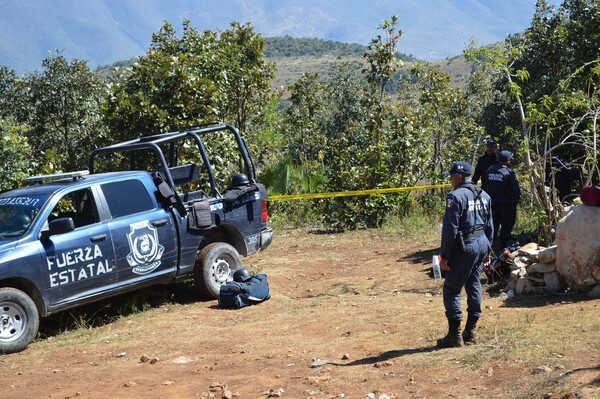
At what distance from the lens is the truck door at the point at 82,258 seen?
912cm

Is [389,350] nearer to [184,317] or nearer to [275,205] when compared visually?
[184,317]

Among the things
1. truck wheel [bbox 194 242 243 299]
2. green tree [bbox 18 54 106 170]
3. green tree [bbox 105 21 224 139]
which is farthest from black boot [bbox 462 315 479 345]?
green tree [bbox 18 54 106 170]

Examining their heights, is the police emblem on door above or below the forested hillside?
below

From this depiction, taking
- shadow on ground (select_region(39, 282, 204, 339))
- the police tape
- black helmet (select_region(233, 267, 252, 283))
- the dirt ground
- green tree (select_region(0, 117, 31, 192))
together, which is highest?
green tree (select_region(0, 117, 31, 192))

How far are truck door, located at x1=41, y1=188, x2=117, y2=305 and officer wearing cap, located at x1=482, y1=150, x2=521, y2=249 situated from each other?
558cm

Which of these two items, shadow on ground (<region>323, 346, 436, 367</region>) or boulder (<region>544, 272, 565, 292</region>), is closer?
shadow on ground (<region>323, 346, 436, 367</region>)

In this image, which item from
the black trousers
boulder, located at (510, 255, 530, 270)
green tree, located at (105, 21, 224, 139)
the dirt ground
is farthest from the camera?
green tree, located at (105, 21, 224, 139)

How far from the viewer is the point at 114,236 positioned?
972 cm

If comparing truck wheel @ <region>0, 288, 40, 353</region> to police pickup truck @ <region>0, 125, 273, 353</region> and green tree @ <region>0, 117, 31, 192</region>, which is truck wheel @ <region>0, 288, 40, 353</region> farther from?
green tree @ <region>0, 117, 31, 192</region>

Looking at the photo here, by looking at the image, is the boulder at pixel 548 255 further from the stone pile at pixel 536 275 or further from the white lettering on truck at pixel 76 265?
the white lettering on truck at pixel 76 265

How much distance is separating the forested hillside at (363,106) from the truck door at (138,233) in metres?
4.29

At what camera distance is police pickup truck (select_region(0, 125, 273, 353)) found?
8922 millimetres

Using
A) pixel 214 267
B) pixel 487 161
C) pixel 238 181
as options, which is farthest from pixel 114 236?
pixel 487 161

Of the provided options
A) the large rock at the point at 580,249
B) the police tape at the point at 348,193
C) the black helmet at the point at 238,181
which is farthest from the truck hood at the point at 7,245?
the police tape at the point at 348,193
